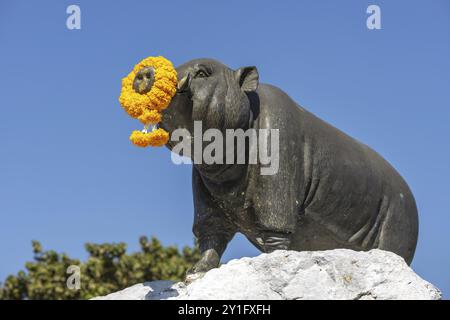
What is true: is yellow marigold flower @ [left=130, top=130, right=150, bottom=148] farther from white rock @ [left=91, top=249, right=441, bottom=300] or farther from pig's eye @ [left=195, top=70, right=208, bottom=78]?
white rock @ [left=91, top=249, right=441, bottom=300]

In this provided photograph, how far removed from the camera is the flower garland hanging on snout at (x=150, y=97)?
7.27 m

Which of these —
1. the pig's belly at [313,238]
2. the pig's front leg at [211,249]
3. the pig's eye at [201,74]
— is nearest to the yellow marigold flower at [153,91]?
the pig's eye at [201,74]

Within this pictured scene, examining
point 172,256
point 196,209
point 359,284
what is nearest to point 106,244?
point 172,256

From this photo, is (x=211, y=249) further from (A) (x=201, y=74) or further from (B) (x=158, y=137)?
(A) (x=201, y=74)

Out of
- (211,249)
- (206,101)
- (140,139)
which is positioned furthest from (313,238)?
(140,139)

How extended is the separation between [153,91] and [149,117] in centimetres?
23

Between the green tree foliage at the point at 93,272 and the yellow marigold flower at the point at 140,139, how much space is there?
10.8m

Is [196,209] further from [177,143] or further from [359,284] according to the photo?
[359,284]

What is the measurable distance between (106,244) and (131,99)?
Answer: 40.1 feet

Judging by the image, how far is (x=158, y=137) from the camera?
7316 millimetres

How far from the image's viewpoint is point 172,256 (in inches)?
785

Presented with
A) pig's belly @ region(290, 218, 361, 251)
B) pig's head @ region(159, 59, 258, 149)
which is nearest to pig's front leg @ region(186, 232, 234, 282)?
pig's belly @ region(290, 218, 361, 251)

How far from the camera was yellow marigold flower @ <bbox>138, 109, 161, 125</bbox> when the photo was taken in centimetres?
729
